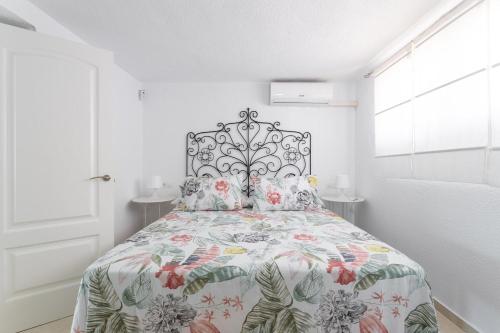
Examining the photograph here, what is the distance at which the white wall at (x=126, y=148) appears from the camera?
8.50 feet

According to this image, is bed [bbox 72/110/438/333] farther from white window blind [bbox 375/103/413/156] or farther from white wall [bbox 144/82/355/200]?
A: white wall [bbox 144/82/355/200]

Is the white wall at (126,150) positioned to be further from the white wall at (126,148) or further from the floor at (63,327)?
the floor at (63,327)

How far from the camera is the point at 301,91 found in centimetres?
293

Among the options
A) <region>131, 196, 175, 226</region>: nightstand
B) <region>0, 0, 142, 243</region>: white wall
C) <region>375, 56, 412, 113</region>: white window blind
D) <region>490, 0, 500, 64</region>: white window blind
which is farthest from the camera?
<region>131, 196, 175, 226</region>: nightstand

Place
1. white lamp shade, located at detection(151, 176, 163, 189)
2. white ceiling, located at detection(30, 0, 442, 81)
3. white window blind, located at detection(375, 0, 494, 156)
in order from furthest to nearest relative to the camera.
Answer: white lamp shade, located at detection(151, 176, 163, 189) → white ceiling, located at detection(30, 0, 442, 81) → white window blind, located at detection(375, 0, 494, 156)

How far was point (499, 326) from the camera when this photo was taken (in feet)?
4.37

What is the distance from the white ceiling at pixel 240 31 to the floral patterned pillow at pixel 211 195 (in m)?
1.33

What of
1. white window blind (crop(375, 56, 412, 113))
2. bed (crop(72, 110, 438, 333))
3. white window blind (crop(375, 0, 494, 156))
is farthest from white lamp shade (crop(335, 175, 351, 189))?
bed (crop(72, 110, 438, 333))

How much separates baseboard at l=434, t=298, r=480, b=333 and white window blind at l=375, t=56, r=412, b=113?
1.68 meters

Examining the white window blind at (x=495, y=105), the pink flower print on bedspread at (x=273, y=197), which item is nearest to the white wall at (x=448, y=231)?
the white window blind at (x=495, y=105)

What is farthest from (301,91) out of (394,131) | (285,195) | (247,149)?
(285,195)

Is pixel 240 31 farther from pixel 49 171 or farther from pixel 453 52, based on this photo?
pixel 49 171

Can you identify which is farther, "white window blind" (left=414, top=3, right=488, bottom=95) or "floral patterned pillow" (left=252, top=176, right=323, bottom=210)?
"floral patterned pillow" (left=252, top=176, right=323, bottom=210)

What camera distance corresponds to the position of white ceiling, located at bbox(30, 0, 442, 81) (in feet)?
5.41
